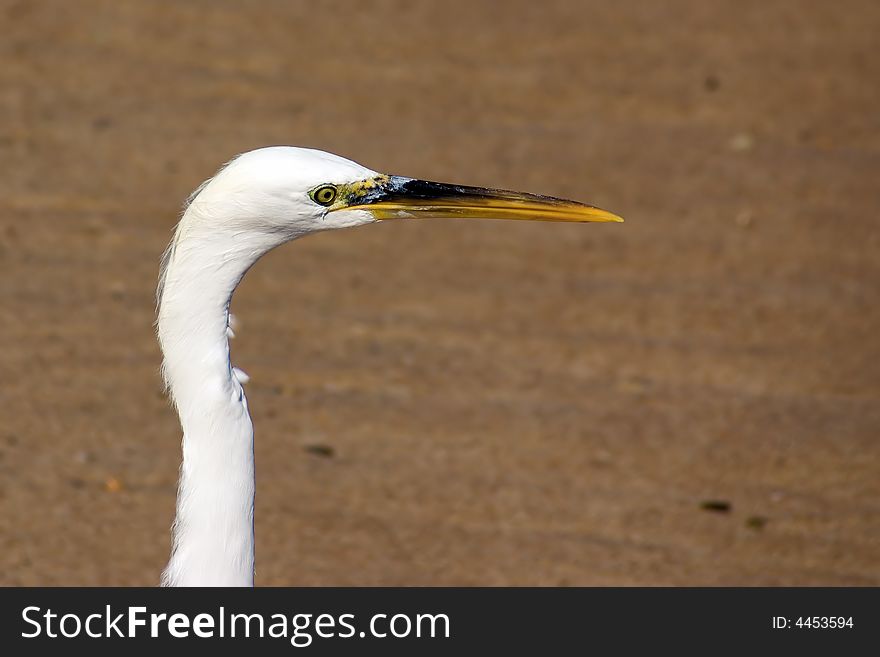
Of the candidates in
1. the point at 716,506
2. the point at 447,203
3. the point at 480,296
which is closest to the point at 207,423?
the point at 447,203

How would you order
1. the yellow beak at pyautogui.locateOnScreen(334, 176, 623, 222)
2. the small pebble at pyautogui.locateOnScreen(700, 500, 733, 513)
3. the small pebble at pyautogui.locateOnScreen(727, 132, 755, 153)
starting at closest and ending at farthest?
the yellow beak at pyautogui.locateOnScreen(334, 176, 623, 222), the small pebble at pyautogui.locateOnScreen(700, 500, 733, 513), the small pebble at pyautogui.locateOnScreen(727, 132, 755, 153)

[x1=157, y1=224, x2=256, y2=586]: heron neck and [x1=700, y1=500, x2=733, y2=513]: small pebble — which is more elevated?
[x1=700, y1=500, x2=733, y2=513]: small pebble

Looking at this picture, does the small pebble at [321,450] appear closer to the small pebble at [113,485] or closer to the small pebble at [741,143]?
the small pebble at [113,485]

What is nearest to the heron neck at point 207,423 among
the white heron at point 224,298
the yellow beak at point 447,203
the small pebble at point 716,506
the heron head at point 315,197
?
the white heron at point 224,298

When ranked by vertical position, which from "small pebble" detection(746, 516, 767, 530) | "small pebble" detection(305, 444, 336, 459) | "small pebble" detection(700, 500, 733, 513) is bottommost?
"small pebble" detection(746, 516, 767, 530)

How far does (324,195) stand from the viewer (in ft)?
10.4

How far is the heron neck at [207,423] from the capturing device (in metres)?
3.08

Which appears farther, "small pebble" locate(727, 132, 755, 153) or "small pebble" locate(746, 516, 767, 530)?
"small pebble" locate(727, 132, 755, 153)

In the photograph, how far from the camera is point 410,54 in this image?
8961mm

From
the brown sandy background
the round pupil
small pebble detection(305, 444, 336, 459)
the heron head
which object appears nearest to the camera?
the heron head

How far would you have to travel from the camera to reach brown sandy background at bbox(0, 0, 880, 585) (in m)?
5.28

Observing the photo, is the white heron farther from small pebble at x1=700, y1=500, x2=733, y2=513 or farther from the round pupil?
small pebble at x1=700, y1=500, x2=733, y2=513

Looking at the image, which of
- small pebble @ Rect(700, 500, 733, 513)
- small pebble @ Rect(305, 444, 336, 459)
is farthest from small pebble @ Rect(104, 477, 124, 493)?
small pebble @ Rect(700, 500, 733, 513)

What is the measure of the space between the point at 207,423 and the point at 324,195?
0.63 m
